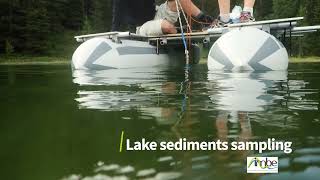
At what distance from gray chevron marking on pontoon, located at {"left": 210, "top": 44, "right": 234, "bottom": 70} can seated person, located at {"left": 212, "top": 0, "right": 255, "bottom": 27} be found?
7.81 ft

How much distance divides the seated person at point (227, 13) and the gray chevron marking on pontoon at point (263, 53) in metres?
2.66

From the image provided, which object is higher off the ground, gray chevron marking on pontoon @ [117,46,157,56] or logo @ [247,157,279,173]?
gray chevron marking on pontoon @ [117,46,157,56]

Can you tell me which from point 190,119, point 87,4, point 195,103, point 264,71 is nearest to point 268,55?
point 264,71

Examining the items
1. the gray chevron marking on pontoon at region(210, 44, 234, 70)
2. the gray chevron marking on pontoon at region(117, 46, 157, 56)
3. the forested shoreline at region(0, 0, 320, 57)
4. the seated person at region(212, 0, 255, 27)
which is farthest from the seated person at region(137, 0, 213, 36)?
the forested shoreline at region(0, 0, 320, 57)

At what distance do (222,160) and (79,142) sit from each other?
1.33m

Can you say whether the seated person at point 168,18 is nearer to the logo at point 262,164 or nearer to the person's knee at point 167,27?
the person's knee at point 167,27

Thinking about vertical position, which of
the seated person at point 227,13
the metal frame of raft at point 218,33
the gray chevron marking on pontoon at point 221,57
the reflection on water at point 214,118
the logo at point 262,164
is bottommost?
the reflection on water at point 214,118

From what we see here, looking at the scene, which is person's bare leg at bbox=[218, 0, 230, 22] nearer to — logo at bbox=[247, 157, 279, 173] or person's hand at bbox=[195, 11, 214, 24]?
person's hand at bbox=[195, 11, 214, 24]

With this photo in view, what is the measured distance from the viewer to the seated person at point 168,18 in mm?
21516

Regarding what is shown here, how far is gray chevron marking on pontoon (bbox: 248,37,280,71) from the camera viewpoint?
1373 cm

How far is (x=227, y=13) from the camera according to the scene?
18.8 meters

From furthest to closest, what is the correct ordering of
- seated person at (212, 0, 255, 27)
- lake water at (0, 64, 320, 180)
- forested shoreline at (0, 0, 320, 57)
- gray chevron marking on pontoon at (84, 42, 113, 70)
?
forested shoreline at (0, 0, 320, 57) < gray chevron marking on pontoon at (84, 42, 113, 70) < seated person at (212, 0, 255, 27) < lake water at (0, 64, 320, 180)

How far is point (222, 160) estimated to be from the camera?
3.64 meters

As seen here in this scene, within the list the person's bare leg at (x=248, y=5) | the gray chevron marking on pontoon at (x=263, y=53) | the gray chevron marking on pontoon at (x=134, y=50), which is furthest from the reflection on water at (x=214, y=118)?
the gray chevron marking on pontoon at (x=134, y=50)
